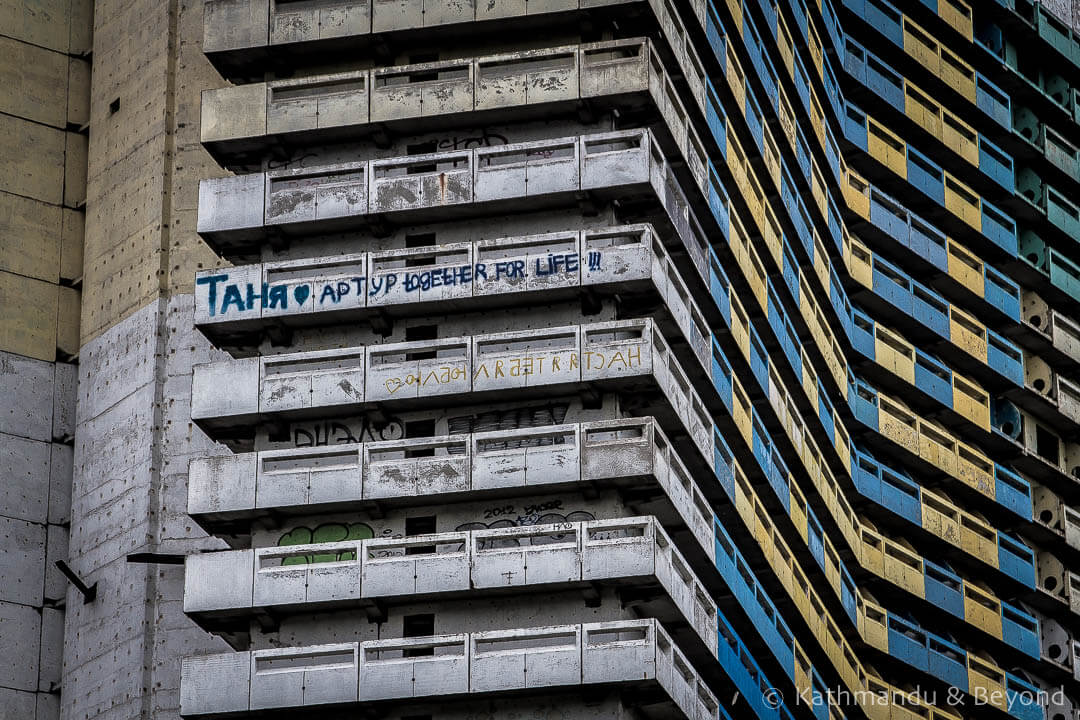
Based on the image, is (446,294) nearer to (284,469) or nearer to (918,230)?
Result: (284,469)

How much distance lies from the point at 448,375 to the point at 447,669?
8495 mm

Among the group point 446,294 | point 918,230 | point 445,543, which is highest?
point 918,230

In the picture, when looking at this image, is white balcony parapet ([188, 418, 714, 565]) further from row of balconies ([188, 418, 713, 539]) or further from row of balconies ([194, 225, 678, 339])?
row of balconies ([194, 225, 678, 339])

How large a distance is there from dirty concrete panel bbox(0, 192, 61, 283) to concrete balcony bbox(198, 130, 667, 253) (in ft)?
66.3

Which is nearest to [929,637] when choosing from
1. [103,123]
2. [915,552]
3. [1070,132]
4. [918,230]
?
[915,552]

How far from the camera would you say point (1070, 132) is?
396ft

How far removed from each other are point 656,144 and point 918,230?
27.0 m

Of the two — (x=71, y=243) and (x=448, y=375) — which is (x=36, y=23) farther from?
(x=448, y=375)

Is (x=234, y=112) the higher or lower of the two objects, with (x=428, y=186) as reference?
higher

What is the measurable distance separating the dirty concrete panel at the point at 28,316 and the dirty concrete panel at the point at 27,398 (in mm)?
534

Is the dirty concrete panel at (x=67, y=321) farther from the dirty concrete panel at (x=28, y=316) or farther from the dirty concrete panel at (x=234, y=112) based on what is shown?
the dirty concrete panel at (x=234, y=112)

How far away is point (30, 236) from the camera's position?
107938mm

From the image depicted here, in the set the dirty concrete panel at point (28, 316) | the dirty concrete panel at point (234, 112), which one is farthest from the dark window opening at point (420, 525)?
the dirty concrete panel at point (28, 316)

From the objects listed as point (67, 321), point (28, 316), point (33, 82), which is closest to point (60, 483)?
point (67, 321)
